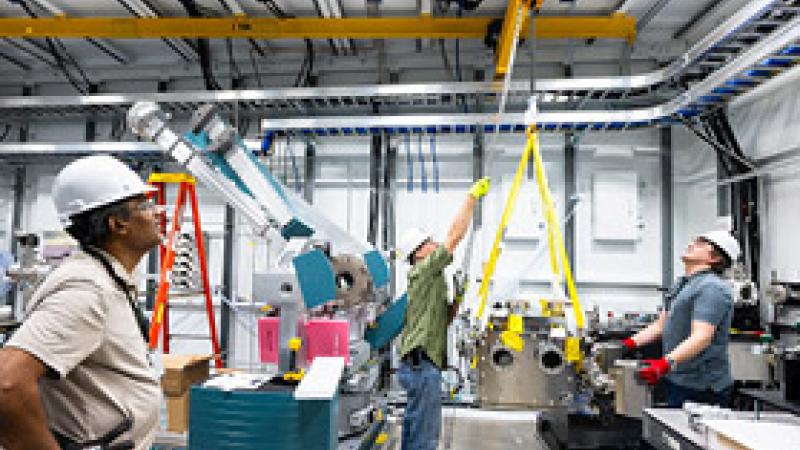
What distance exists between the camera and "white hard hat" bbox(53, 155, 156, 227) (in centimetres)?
118

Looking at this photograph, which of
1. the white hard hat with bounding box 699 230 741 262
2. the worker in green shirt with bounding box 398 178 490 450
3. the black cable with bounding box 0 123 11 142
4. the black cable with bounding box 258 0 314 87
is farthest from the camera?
the black cable with bounding box 0 123 11 142

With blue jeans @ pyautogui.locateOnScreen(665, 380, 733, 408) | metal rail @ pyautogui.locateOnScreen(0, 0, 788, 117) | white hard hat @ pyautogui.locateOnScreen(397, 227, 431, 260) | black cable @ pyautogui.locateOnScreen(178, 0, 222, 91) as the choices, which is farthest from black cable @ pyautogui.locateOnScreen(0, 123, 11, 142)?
blue jeans @ pyautogui.locateOnScreen(665, 380, 733, 408)

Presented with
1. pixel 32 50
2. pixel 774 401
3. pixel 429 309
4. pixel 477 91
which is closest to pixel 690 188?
pixel 477 91

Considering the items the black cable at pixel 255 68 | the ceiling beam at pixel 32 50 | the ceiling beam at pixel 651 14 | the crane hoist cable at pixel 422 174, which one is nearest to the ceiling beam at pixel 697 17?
the ceiling beam at pixel 651 14

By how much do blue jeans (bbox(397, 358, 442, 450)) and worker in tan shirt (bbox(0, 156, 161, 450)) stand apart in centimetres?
169

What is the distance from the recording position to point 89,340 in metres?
1.00

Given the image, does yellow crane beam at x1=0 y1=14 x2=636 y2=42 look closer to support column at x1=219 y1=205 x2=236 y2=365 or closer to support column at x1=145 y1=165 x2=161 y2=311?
support column at x1=145 y1=165 x2=161 y2=311

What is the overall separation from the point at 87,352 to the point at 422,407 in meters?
1.98

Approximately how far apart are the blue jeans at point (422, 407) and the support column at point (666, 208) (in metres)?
3.20

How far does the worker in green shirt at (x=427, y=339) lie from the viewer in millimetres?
2623

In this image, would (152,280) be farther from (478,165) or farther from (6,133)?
(478,165)

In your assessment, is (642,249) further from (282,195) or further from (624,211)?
(282,195)

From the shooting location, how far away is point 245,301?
16.9 feet

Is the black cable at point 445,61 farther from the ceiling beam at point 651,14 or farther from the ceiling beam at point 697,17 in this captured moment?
Result: the ceiling beam at point 697,17
